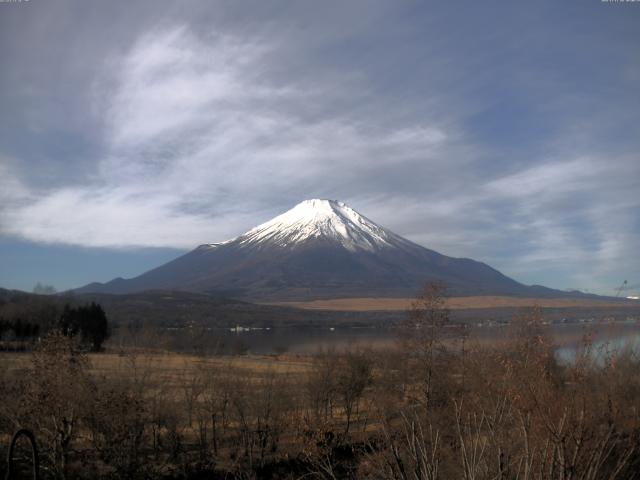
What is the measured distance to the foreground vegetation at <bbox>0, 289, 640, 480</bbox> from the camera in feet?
41.5

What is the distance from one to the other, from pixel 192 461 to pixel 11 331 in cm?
4234

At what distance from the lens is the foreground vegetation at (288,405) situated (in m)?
12.6

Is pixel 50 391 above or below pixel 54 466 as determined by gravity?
above

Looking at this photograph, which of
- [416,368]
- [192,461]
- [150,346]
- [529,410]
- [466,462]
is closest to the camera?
[466,462]

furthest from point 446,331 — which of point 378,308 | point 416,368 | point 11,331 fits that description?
point 378,308

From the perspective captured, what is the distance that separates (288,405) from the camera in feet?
72.8

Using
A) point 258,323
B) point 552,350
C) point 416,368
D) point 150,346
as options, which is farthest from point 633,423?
point 258,323

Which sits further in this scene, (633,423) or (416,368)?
(416,368)

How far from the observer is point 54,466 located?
52.6 ft

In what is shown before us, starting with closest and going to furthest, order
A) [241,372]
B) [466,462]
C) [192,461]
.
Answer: [466,462] < [192,461] < [241,372]

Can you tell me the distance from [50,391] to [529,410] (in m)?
13.0

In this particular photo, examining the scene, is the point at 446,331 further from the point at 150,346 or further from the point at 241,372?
the point at 150,346

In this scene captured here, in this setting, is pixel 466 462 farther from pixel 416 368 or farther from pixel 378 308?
pixel 378 308

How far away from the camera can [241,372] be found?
2544 centimetres
